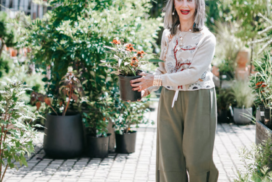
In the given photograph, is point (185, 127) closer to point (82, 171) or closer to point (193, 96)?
point (193, 96)

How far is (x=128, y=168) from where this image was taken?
410cm

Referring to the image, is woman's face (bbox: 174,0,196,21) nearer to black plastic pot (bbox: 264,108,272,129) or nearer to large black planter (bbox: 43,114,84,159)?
black plastic pot (bbox: 264,108,272,129)

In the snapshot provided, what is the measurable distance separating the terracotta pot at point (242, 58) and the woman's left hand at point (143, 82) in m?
5.26

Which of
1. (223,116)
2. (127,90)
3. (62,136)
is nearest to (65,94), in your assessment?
(62,136)

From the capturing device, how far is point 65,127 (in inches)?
166

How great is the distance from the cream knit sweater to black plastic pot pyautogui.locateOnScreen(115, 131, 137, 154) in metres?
2.01

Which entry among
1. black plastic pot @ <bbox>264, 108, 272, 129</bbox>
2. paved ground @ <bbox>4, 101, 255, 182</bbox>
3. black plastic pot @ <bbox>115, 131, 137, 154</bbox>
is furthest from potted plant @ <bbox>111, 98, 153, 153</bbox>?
black plastic pot @ <bbox>264, 108, 272, 129</bbox>

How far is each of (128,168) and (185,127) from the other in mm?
1718

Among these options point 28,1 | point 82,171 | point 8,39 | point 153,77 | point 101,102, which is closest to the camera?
point 153,77

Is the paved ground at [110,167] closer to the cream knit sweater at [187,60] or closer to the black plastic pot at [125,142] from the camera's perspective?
the black plastic pot at [125,142]

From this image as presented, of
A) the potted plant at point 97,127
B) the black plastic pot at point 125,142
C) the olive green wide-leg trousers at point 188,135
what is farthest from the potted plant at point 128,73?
the black plastic pot at point 125,142

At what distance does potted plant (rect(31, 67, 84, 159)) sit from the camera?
13.9ft

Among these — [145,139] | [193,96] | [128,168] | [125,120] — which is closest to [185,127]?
[193,96]

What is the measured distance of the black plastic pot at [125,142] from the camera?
4.60m
